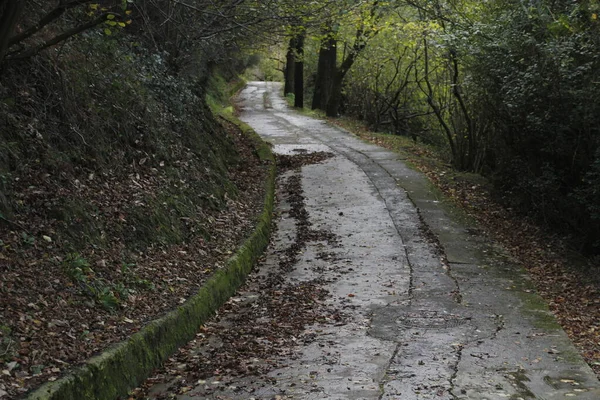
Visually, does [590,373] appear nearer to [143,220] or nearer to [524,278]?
[524,278]

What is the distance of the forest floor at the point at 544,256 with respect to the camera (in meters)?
8.00

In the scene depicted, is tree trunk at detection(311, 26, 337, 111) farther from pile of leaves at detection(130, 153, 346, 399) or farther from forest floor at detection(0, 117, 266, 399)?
forest floor at detection(0, 117, 266, 399)

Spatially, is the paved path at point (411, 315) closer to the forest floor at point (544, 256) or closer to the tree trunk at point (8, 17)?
the forest floor at point (544, 256)

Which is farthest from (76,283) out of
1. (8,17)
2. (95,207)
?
(8,17)

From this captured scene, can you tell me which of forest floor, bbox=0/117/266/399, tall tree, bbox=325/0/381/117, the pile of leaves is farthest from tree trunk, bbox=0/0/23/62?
tall tree, bbox=325/0/381/117

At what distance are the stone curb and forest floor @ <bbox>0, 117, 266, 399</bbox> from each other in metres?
0.12

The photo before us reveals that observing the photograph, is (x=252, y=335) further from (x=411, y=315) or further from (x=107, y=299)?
(x=411, y=315)

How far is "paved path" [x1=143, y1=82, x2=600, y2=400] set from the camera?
19.0 ft

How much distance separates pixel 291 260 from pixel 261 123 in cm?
1750

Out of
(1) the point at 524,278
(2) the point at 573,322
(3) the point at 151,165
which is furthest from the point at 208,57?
(2) the point at 573,322

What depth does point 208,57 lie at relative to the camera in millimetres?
16344

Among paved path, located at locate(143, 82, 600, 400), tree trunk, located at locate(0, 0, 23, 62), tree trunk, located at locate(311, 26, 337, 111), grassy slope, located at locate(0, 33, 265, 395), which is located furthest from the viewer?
tree trunk, located at locate(311, 26, 337, 111)

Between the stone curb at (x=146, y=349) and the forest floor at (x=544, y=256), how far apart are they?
4.11 m

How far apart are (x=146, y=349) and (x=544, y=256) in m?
7.38
